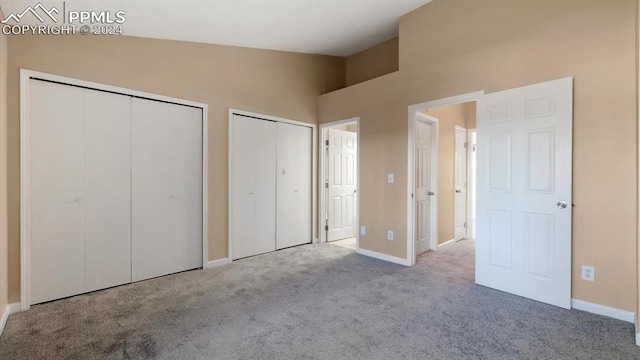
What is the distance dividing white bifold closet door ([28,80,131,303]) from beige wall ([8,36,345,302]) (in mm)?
126

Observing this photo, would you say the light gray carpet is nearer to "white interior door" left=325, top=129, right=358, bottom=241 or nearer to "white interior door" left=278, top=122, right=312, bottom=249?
"white interior door" left=278, top=122, right=312, bottom=249

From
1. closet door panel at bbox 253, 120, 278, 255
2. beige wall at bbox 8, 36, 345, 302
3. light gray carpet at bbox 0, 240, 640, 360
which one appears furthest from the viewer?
closet door panel at bbox 253, 120, 278, 255

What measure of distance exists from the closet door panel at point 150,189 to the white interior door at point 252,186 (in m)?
0.78

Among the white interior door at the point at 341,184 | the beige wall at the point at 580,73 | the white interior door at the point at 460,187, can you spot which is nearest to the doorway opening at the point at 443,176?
the white interior door at the point at 460,187

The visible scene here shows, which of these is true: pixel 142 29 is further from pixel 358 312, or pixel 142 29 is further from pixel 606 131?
pixel 606 131

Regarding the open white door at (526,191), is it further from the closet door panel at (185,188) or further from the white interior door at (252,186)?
the closet door panel at (185,188)

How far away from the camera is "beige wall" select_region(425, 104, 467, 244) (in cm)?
464

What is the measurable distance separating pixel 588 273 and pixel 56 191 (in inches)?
183

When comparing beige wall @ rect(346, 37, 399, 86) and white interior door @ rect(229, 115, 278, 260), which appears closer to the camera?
white interior door @ rect(229, 115, 278, 260)

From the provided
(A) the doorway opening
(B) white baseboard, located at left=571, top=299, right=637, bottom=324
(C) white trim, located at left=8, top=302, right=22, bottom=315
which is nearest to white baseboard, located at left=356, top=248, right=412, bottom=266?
(A) the doorway opening

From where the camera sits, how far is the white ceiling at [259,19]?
2541 millimetres

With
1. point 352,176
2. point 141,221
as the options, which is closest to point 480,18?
point 352,176

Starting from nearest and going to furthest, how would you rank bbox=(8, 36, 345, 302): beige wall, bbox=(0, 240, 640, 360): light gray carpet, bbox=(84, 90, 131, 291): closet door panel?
bbox=(0, 240, 640, 360): light gray carpet, bbox=(8, 36, 345, 302): beige wall, bbox=(84, 90, 131, 291): closet door panel

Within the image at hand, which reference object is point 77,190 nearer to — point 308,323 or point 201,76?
point 201,76
